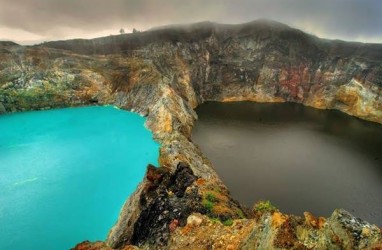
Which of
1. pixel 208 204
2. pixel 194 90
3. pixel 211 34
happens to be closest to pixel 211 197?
pixel 208 204

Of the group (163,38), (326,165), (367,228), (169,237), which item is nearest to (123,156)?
→ (169,237)

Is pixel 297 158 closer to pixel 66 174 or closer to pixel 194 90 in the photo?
pixel 66 174

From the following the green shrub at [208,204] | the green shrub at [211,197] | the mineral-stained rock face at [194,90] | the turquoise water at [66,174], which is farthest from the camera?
the turquoise water at [66,174]

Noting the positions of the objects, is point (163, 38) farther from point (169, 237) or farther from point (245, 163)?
point (169, 237)

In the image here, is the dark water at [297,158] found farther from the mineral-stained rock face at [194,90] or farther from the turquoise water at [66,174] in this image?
the turquoise water at [66,174]

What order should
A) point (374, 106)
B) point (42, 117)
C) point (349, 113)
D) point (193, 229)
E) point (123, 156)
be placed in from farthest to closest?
1. point (349, 113)
2. point (374, 106)
3. point (42, 117)
4. point (123, 156)
5. point (193, 229)

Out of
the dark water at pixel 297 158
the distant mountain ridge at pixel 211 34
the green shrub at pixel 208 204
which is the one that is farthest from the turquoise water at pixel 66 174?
the distant mountain ridge at pixel 211 34
